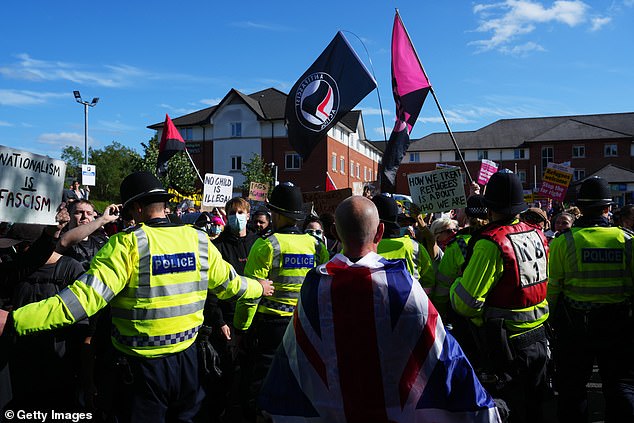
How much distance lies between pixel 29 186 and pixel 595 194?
4624 millimetres

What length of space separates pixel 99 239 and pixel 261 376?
2.79 meters

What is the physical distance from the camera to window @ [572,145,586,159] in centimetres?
6650

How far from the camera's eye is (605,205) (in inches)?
189

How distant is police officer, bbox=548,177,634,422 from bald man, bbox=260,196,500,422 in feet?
9.08

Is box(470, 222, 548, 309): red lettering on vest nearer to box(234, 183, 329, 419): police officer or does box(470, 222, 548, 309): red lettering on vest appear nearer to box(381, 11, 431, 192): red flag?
box(234, 183, 329, 419): police officer

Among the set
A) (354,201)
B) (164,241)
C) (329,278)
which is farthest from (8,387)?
(354,201)

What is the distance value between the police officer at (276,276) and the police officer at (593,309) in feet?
7.61

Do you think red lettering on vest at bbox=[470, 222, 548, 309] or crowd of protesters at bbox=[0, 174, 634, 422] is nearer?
crowd of protesters at bbox=[0, 174, 634, 422]

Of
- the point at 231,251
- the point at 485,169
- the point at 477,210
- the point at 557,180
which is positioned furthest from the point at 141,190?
the point at 557,180

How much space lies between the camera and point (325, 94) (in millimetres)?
8852

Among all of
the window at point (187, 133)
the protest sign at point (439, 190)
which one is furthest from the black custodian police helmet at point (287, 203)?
the window at point (187, 133)

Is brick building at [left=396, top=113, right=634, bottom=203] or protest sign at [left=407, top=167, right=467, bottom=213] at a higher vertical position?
brick building at [left=396, top=113, right=634, bottom=203]

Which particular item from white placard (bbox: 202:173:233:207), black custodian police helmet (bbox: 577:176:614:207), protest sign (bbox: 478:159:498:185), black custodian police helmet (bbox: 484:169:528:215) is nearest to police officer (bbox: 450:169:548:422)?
black custodian police helmet (bbox: 484:169:528:215)

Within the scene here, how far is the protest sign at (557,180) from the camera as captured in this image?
1467 cm
